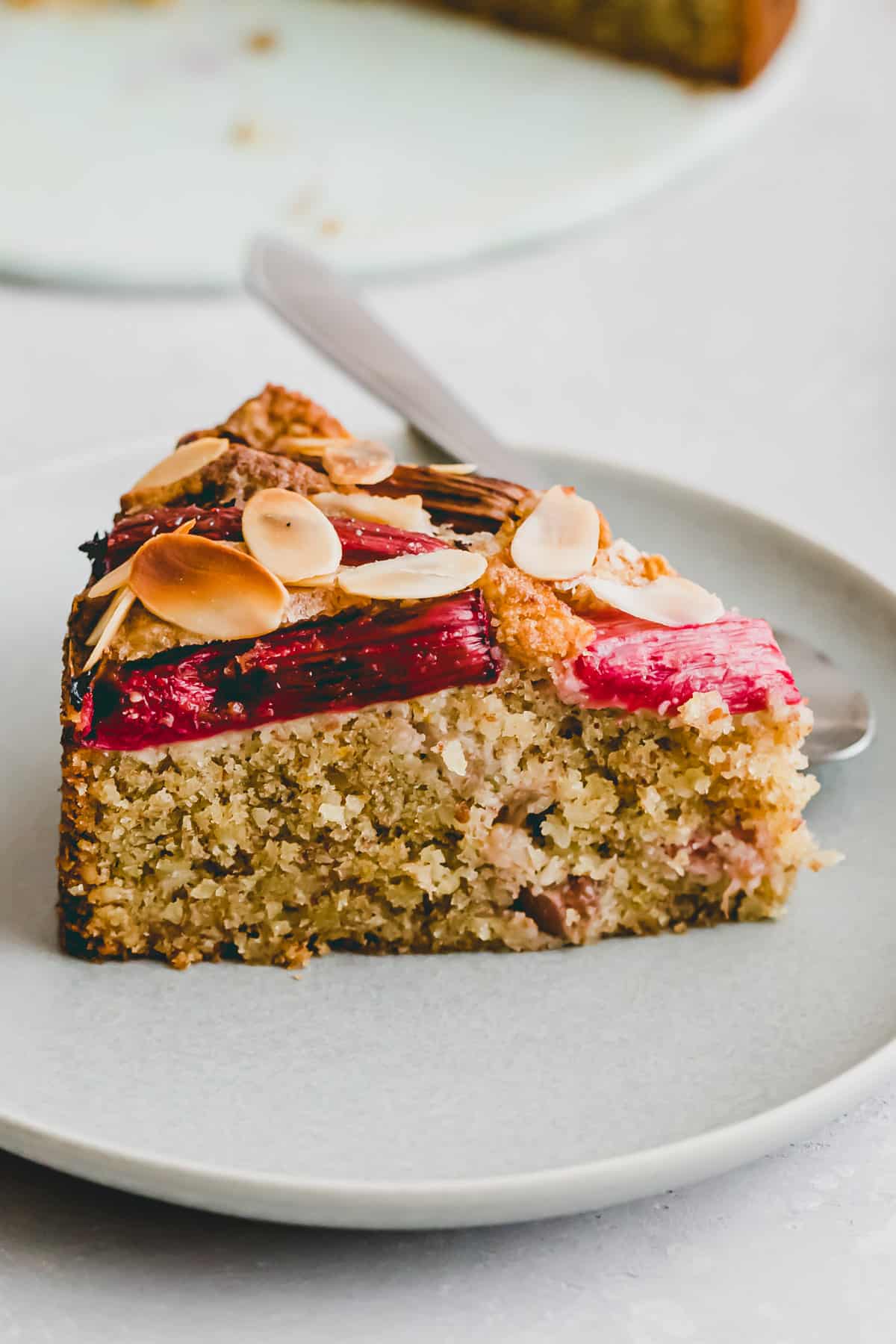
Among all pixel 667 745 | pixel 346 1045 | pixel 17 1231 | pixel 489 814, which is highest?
pixel 667 745

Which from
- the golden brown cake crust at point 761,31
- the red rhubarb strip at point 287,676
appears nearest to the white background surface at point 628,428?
the golden brown cake crust at point 761,31

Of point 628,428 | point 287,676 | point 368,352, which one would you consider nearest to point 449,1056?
point 287,676

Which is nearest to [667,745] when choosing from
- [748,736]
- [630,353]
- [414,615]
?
[748,736]

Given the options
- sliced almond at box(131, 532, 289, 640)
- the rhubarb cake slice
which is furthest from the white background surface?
sliced almond at box(131, 532, 289, 640)

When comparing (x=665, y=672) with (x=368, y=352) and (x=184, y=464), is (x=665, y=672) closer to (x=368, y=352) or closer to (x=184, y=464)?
(x=184, y=464)

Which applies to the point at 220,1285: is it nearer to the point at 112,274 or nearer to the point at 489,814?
the point at 489,814

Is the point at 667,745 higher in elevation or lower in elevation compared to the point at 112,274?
higher
